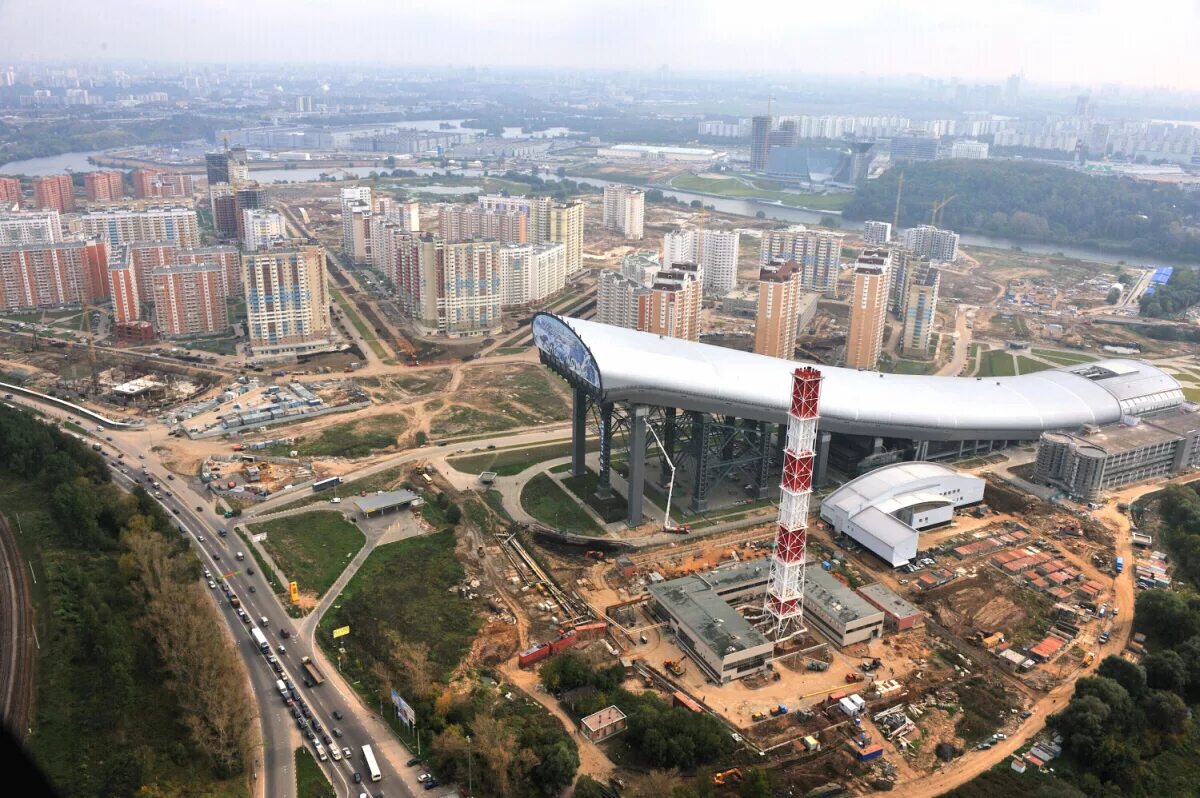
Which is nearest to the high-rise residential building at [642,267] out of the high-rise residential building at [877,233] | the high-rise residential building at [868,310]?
the high-rise residential building at [868,310]

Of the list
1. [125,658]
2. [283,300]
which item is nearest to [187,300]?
[283,300]

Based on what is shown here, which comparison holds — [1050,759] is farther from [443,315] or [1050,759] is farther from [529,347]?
[443,315]

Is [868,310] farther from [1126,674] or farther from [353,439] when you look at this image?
[1126,674]

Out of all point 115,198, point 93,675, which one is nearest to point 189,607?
point 93,675

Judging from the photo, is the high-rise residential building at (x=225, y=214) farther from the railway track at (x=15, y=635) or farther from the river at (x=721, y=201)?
the railway track at (x=15, y=635)

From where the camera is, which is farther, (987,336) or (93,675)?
(987,336)
